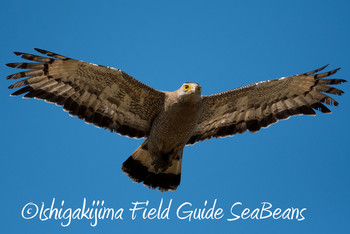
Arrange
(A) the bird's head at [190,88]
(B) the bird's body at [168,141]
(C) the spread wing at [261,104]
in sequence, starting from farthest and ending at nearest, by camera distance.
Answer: (C) the spread wing at [261,104] < (B) the bird's body at [168,141] < (A) the bird's head at [190,88]

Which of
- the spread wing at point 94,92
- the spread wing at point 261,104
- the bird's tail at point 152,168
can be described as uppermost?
the spread wing at point 261,104

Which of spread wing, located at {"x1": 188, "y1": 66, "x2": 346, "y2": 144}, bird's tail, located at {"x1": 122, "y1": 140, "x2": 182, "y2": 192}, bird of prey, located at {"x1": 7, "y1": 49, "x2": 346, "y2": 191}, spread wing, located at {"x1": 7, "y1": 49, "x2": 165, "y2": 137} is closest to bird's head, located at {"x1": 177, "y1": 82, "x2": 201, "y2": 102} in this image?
bird of prey, located at {"x1": 7, "y1": 49, "x2": 346, "y2": 191}

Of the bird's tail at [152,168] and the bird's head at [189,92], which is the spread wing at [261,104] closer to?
the bird's tail at [152,168]

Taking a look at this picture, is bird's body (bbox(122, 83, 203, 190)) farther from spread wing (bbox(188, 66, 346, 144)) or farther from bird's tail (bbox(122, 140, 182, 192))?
spread wing (bbox(188, 66, 346, 144))

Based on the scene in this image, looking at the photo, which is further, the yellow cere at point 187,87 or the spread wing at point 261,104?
the spread wing at point 261,104

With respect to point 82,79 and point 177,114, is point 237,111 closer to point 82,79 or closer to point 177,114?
point 177,114

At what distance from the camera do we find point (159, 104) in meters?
10.4

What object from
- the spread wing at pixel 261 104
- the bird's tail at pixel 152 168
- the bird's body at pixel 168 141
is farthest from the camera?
the bird's tail at pixel 152 168

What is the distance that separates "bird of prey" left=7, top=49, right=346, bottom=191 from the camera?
9.90 meters

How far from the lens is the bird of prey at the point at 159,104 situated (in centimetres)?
990

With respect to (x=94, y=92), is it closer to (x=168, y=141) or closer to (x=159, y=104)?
(x=159, y=104)

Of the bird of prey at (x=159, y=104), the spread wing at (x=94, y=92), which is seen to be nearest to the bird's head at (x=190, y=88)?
the bird of prey at (x=159, y=104)

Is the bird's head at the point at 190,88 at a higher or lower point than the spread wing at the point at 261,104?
lower

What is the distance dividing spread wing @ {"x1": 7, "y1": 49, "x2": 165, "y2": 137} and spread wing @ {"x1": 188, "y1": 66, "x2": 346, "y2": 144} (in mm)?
1148
